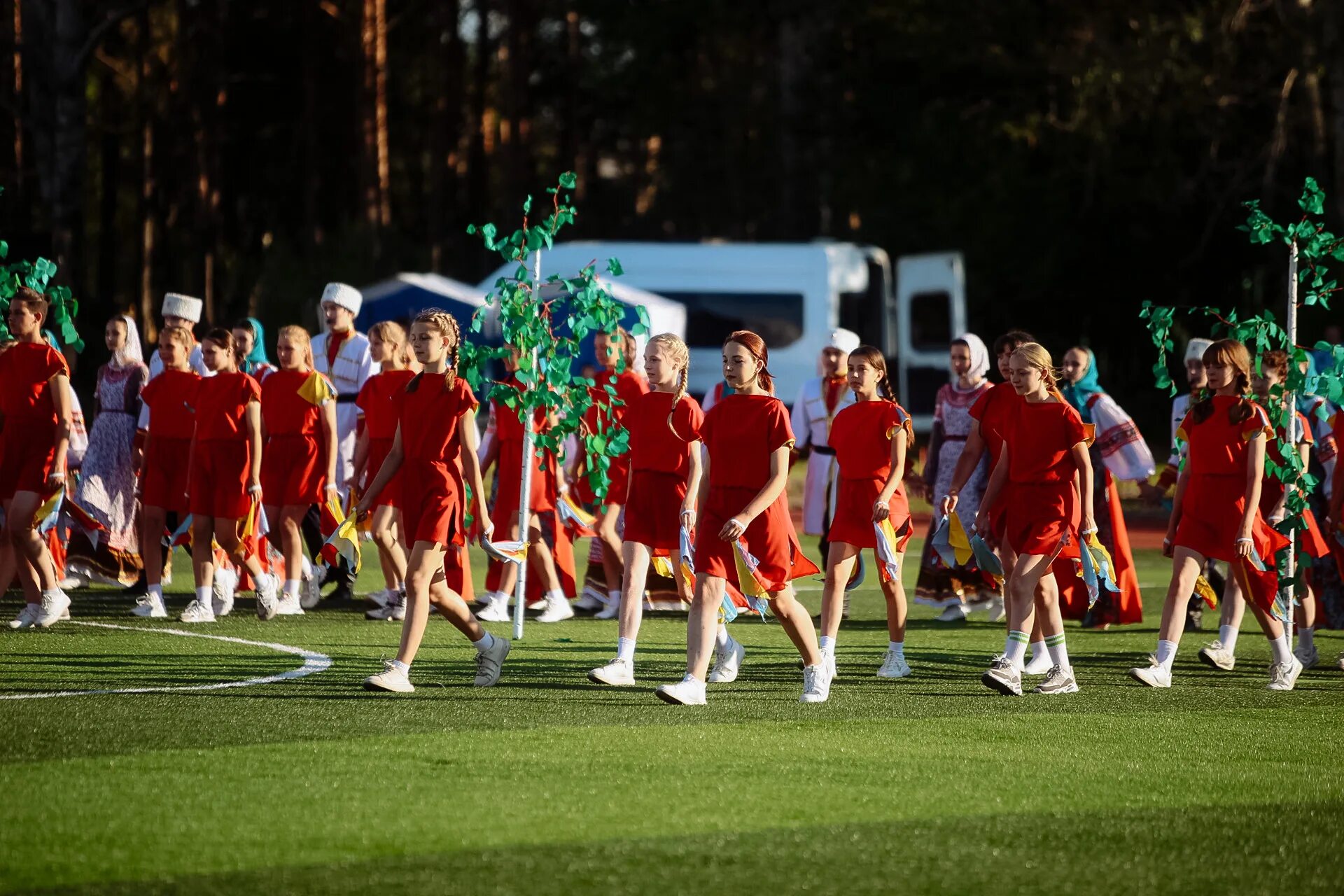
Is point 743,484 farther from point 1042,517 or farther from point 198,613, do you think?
point 198,613

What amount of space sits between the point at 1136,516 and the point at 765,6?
18202mm

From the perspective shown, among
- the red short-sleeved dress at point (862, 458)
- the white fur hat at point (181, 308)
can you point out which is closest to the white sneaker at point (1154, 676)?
the red short-sleeved dress at point (862, 458)

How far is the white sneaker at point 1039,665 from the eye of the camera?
9477mm

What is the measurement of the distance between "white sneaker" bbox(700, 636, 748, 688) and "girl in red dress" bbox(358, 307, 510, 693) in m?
1.26

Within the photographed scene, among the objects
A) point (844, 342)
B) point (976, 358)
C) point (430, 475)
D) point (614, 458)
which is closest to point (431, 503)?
point (430, 475)

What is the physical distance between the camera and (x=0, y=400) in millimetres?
10422

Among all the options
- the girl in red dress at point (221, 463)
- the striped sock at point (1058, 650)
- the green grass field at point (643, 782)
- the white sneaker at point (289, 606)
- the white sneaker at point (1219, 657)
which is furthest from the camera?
the white sneaker at point (289, 606)

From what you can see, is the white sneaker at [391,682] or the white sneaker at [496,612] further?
the white sneaker at [496,612]

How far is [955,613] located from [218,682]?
18.5ft

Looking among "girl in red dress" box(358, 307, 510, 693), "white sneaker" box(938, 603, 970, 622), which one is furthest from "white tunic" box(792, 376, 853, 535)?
"girl in red dress" box(358, 307, 510, 693)

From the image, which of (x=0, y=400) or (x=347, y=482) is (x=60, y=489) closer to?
(x=0, y=400)

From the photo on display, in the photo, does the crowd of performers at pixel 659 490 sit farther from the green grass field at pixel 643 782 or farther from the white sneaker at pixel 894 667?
the green grass field at pixel 643 782

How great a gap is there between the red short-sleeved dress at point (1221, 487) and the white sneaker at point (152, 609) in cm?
603

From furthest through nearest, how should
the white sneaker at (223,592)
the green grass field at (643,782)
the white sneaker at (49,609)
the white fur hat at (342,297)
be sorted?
the white fur hat at (342,297) → the white sneaker at (223,592) → the white sneaker at (49,609) → the green grass field at (643,782)
